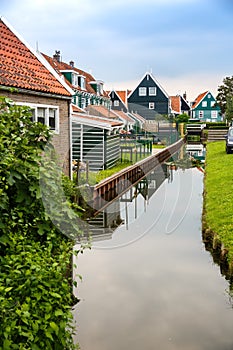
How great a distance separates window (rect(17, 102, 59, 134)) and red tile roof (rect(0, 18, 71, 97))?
509 millimetres

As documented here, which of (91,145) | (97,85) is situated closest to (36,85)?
(91,145)

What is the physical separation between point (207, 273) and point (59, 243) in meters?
A: 5.84

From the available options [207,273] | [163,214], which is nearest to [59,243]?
[207,273]

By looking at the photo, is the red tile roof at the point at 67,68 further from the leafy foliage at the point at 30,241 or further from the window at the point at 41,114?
the leafy foliage at the point at 30,241

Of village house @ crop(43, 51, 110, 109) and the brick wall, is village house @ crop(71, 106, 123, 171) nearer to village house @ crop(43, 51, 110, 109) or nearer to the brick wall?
the brick wall

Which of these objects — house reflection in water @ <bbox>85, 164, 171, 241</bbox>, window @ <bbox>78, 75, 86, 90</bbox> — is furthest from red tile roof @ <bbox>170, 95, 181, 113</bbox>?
house reflection in water @ <bbox>85, 164, 171, 241</bbox>

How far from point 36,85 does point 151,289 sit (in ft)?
24.7

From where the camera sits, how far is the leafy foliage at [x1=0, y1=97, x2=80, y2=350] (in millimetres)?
4207

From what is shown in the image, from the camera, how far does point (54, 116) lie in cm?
1541

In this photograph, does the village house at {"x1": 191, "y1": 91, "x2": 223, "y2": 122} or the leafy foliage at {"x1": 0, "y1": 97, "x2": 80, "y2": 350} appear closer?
the leafy foliage at {"x1": 0, "y1": 97, "x2": 80, "y2": 350}

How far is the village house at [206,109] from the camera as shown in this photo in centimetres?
8988

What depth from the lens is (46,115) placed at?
14719 mm

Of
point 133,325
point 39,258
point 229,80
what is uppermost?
point 229,80

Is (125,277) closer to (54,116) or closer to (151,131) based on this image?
(54,116)
